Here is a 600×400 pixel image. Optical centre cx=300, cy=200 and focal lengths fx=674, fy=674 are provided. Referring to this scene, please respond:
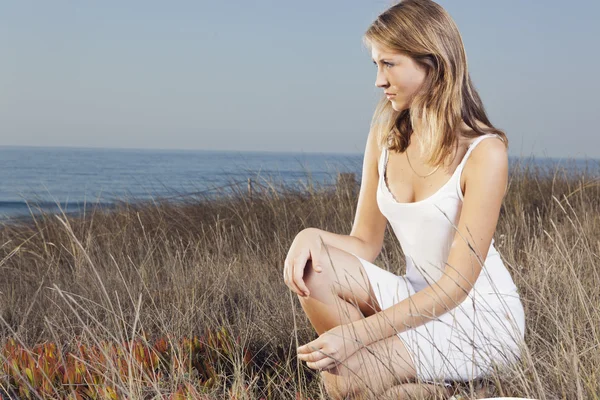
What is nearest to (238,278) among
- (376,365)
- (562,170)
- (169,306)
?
(169,306)

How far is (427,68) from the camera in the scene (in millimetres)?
A: 2332

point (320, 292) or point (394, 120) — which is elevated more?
point (394, 120)

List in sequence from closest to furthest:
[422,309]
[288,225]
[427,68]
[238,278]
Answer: [422,309] < [427,68] < [238,278] < [288,225]

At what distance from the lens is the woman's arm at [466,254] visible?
7.06 feet

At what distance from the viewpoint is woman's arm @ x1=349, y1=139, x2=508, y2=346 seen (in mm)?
2150

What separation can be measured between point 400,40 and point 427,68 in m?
0.14

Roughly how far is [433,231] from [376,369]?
55 centimetres

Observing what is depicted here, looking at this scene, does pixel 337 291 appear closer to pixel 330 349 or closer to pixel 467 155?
pixel 330 349

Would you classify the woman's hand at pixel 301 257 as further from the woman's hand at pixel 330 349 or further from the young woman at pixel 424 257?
the woman's hand at pixel 330 349


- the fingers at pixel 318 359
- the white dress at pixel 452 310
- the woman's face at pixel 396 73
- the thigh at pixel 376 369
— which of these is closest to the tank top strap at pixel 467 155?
the white dress at pixel 452 310

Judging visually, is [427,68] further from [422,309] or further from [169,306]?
[169,306]

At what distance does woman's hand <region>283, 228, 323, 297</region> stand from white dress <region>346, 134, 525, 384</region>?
0.70 ft

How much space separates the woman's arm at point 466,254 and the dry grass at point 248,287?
213 mm

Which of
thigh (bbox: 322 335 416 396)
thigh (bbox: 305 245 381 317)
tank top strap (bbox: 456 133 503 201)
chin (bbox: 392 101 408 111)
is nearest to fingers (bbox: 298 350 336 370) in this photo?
thigh (bbox: 322 335 416 396)
